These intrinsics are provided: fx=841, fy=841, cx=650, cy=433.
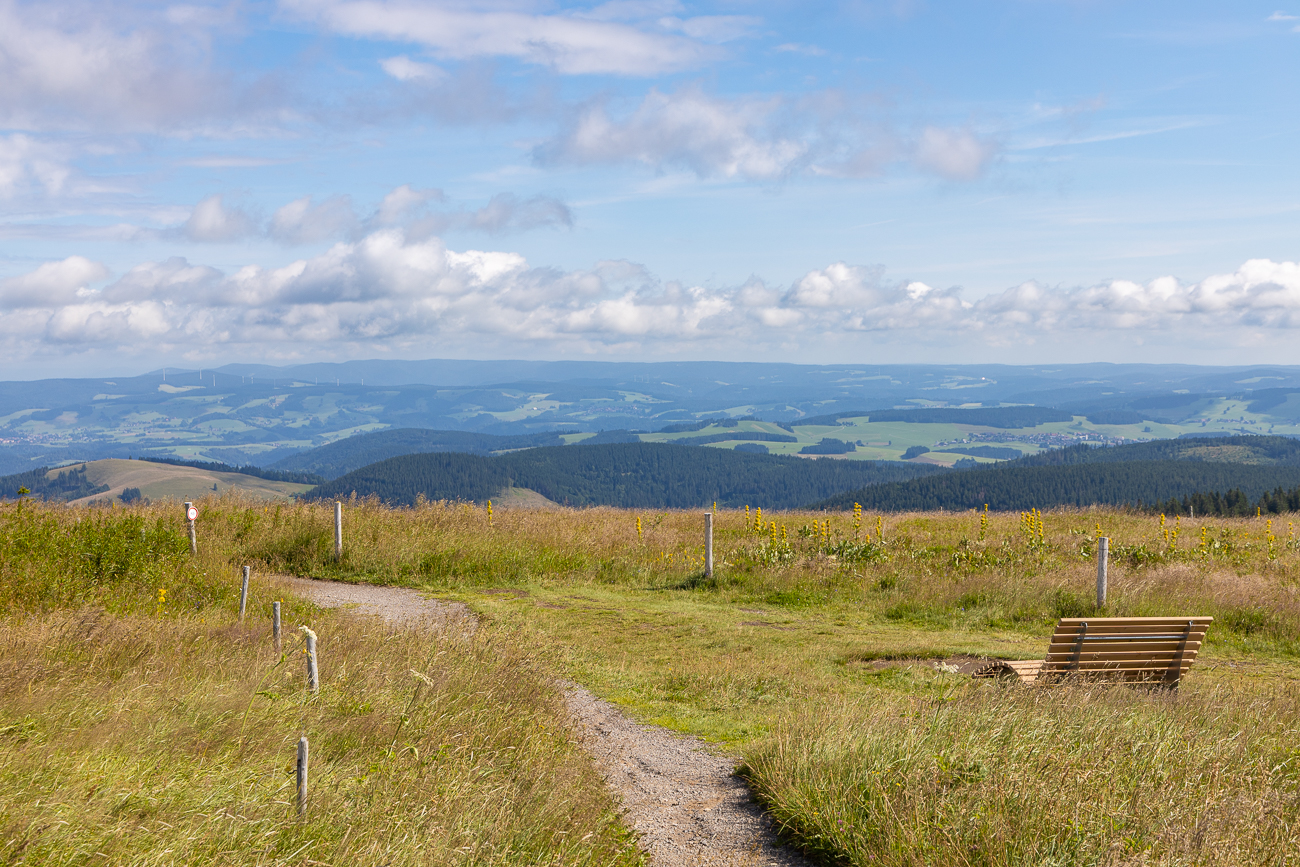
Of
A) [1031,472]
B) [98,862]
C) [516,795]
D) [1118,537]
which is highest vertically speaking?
[98,862]

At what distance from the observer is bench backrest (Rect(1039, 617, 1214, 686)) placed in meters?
8.84

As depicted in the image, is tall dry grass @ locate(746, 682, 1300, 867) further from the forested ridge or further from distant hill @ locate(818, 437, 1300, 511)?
the forested ridge

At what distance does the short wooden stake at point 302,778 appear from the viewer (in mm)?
4059

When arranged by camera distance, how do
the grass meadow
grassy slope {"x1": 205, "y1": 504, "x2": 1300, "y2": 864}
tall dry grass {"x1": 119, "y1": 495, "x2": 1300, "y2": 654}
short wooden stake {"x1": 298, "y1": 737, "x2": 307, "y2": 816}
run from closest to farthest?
short wooden stake {"x1": 298, "y1": 737, "x2": 307, "y2": 816}
the grass meadow
grassy slope {"x1": 205, "y1": 504, "x2": 1300, "y2": 864}
tall dry grass {"x1": 119, "y1": 495, "x2": 1300, "y2": 654}

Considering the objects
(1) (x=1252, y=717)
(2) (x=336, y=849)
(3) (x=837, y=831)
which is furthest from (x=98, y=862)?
(1) (x=1252, y=717)

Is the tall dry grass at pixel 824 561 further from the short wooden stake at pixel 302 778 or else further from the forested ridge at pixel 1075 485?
the forested ridge at pixel 1075 485

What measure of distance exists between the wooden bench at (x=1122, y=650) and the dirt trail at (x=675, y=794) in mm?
3685

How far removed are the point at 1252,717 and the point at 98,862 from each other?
28.0 feet

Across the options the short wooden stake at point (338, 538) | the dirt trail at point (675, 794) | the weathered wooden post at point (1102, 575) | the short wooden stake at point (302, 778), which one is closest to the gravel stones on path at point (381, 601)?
the short wooden stake at point (338, 538)

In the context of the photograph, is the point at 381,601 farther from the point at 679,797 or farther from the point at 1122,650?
the point at 1122,650

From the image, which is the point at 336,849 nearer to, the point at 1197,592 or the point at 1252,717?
the point at 1252,717

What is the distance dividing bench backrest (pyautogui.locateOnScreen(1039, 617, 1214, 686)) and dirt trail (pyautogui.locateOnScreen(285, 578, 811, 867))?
12.8 ft

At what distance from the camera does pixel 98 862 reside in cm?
379

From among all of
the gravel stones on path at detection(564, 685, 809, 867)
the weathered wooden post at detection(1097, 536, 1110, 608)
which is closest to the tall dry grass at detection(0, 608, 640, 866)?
the gravel stones on path at detection(564, 685, 809, 867)
